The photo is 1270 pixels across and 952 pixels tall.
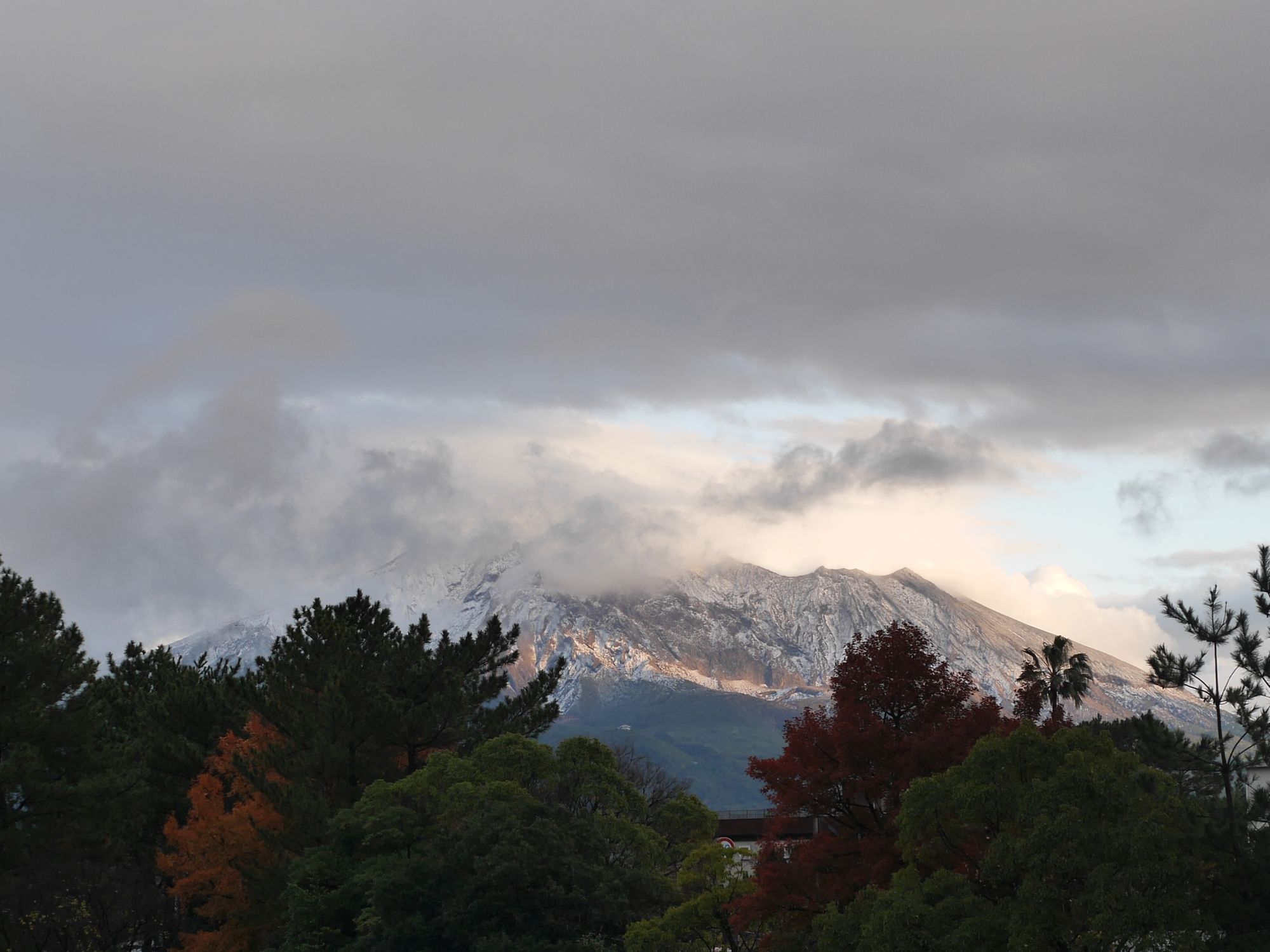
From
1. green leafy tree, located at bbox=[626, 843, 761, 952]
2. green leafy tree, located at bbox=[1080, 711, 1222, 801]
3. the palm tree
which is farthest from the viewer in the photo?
the palm tree

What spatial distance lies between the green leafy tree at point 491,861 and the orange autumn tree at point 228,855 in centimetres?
750

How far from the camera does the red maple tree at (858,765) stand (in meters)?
34.5

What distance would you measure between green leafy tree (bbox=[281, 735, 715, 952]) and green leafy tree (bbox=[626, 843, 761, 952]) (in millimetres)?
1771

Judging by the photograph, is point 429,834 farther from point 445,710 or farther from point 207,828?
point 207,828

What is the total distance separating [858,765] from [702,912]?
7236 millimetres

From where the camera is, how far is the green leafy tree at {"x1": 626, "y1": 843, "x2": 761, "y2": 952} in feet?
125

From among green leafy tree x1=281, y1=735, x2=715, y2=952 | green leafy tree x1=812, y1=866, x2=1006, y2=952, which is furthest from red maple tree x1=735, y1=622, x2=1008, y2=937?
green leafy tree x1=281, y1=735, x2=715, y2=952

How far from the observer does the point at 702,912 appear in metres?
38.7

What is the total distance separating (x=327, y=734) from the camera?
54000 mm

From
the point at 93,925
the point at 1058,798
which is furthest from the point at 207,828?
the point at 1058,798

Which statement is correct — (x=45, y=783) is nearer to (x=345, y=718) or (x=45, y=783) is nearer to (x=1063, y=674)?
(x=345, y=718)

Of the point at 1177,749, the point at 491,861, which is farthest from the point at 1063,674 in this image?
the point at 1177,749

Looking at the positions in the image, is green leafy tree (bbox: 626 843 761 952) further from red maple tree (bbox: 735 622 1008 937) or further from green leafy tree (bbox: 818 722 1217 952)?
green leafy tree (bbox: 818 722 1217 952)

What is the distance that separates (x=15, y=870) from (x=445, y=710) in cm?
1716
